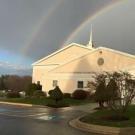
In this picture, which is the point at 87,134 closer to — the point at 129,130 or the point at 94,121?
the point at 129,130

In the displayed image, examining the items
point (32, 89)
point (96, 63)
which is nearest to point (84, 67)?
point (96, 63)

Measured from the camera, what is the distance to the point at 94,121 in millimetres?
20172

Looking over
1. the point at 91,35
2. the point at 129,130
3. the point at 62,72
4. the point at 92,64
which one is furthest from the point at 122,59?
the point at 129,130

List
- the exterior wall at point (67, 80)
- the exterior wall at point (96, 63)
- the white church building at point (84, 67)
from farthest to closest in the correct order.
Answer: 1. the exterior wall at point (67, 80)
2. the white church building at point (84, 67)
3. the exterior wall at point (96, 63)

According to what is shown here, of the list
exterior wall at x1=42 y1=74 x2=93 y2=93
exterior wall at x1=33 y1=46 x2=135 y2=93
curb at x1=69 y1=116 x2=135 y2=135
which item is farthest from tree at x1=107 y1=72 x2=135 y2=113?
exterior wall at x1=42 y1=74 x2=93 y2=93

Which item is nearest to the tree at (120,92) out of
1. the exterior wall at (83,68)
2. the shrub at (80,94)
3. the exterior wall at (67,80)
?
the shrub at (80,94)

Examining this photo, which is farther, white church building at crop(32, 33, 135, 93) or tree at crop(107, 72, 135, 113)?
white church building at crop(32, 33, 135, 93)

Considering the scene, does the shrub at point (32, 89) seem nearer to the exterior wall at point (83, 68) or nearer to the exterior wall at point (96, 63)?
the exterior wall at point (83, 68)

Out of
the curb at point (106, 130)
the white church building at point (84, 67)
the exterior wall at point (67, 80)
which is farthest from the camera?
the exterior wall at point (67, 80)

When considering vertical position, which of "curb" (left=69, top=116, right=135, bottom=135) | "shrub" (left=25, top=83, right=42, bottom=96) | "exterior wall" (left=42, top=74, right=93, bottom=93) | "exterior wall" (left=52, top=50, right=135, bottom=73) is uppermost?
"exterior wall" (left=52, top=50, right=135, bottom=73)

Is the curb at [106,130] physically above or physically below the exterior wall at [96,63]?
below

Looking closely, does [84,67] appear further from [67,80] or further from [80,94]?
[80,94]

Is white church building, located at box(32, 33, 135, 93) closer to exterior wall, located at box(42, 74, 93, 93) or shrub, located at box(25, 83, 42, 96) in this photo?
exterior wall, located at box(42, 74, 93, 93)

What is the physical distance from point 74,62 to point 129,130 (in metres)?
41.7
